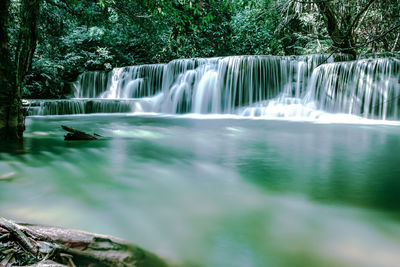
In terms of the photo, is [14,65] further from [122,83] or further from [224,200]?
[122,83]

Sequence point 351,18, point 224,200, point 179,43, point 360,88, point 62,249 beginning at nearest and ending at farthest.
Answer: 1. point 62,249
2. point 224,200
3. point 351,18
4. point 360,88
5. point 179,43

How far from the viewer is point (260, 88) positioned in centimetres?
1260

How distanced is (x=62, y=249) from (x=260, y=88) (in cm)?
1190

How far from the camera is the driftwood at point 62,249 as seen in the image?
115cm

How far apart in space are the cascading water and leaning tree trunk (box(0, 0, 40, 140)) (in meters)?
7.44

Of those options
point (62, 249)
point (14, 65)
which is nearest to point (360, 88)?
point (14, 65)

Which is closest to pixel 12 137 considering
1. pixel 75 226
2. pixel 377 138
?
pixel 75 226

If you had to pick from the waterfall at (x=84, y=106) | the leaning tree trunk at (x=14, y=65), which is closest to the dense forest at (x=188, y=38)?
the waterfall at (x=84, y=106)

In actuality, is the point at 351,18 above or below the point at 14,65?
above

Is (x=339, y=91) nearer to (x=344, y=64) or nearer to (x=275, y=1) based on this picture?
(x=344, y=64)

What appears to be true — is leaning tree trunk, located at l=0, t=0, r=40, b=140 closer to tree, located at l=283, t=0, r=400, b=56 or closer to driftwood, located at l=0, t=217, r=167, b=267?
driftwood, located at l=0, t=217, r=167, b=267

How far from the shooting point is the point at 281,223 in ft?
6.67

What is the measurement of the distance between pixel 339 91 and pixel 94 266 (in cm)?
1109

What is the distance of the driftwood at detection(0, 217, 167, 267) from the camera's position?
1.15 meters
